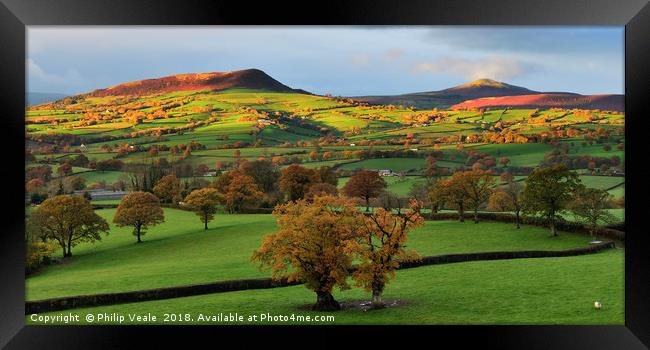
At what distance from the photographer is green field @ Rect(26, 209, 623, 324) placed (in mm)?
10888

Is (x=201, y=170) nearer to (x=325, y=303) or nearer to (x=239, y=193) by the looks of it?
(x=239, y=193)

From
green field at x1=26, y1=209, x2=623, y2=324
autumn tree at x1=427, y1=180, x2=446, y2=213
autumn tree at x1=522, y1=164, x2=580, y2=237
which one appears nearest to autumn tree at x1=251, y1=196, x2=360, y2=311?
green field at x1=26, y1=209, x2=623, y2=324

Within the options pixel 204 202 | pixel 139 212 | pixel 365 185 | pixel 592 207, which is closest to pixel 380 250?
pixel 365 185

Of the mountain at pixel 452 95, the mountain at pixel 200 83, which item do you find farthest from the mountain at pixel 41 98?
the mountain at pixel 452 95

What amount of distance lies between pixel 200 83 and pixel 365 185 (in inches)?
193

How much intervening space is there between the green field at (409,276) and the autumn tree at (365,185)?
4.91ft

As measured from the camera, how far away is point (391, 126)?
667 inches

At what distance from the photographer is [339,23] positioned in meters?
8.63

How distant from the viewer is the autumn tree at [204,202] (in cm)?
1714

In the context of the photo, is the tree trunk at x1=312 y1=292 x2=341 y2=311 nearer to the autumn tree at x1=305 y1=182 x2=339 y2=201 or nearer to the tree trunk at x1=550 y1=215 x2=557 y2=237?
the autumn tree at x1=305 y1=182 x2=339 y2=201

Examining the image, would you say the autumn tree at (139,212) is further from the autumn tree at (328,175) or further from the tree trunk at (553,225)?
the tree trunk at (553,225)

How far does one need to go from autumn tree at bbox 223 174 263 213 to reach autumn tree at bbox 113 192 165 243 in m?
1.85
